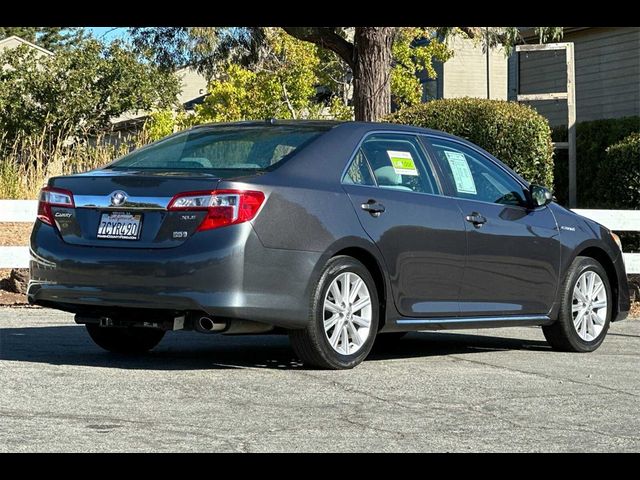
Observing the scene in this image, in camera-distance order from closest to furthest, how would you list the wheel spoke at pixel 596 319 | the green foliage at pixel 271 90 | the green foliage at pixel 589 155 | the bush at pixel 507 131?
1. the wheel spoke at pixel 596 319
2. the bush at pixel 507 131
3. the green foliage at pixel 589 155
4. the green foliage at pixel 271 90

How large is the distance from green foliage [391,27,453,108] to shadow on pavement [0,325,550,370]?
28.7 metres

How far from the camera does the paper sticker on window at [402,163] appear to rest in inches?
361

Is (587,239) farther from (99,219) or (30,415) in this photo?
(30,415)

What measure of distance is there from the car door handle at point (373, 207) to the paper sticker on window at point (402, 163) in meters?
0.50

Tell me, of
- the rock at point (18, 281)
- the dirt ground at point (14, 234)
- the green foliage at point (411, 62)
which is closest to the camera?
the rock at point (18, 281)

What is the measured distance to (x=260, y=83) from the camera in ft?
133

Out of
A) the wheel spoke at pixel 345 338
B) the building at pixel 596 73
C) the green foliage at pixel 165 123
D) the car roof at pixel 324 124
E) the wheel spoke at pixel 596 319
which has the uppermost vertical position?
the building at pixel 596 73

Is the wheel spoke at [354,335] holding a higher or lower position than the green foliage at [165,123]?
lower

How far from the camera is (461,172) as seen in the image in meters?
9.67

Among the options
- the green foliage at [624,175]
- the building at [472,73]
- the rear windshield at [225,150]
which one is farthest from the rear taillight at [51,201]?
the building at [472,73]

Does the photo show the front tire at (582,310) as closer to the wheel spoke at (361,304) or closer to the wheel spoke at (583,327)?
the wheel spoke at (583,327)

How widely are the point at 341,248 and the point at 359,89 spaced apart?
11224 mm
